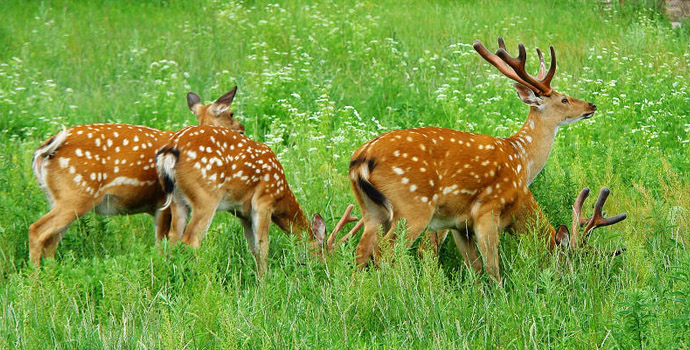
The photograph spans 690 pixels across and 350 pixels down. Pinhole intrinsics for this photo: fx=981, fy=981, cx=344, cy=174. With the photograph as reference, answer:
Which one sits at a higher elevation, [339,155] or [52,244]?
[52,244]

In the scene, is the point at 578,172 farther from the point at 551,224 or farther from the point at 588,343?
the point at 588,343

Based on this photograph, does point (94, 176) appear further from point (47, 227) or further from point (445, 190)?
point (445, 190)

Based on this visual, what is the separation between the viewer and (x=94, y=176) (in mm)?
6586

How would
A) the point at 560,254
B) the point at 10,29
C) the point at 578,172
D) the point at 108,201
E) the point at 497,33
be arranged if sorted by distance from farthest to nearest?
1. the point at 10,29
2. the point at 497,33
3. the point at 578,172
4. the point at 108,201
5. the point at 560,254

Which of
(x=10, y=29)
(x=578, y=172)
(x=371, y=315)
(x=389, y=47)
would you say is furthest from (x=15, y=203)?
(x=10, y=29)

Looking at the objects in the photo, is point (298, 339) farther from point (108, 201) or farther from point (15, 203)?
point (15, 203)

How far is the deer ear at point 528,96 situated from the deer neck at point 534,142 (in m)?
0.06

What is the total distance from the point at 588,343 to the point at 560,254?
1.59m

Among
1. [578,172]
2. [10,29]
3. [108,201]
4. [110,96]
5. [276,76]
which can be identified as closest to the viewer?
[108,201]

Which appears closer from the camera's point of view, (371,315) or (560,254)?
(371,315)

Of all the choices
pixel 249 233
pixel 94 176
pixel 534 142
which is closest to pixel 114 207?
pixel 94 176

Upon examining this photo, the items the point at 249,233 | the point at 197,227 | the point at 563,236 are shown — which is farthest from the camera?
the point at 249,233

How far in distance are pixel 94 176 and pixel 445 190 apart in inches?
92.7

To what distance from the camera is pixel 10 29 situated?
13961 millimetres
